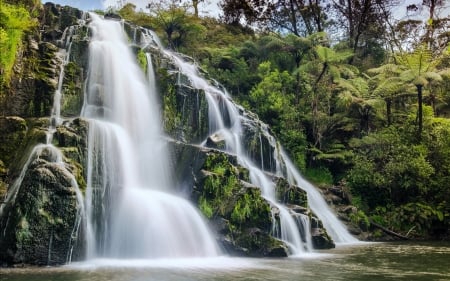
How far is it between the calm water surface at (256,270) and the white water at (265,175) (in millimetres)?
1739

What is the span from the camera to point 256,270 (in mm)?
9930

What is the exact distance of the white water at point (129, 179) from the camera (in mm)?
11391

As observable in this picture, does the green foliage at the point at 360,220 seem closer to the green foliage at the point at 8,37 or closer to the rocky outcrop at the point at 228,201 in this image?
the rocky outcrop at the point at 228,201

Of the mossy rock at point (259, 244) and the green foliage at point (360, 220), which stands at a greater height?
the green foliage at point (360, 220)

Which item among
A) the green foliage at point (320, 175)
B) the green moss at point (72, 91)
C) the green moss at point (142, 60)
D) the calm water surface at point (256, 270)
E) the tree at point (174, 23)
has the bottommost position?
the calm water surface at point (256, 270)

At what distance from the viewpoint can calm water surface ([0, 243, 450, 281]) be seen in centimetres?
873

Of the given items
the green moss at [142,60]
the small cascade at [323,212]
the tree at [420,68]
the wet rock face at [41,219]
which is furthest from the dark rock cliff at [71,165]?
the tree at [420,68]

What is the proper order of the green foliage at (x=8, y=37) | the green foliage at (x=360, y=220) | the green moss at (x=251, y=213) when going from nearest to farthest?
the green foliage at (x=8, y=37)
the green moss at (x=251, y=213)
the green foliage at (x=360, y=220)

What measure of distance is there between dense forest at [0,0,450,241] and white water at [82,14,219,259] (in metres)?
3.45

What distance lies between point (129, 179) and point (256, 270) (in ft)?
17.5

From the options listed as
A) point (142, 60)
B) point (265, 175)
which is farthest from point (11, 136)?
point (265, 175)

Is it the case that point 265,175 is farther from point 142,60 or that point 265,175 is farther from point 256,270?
point 256,270

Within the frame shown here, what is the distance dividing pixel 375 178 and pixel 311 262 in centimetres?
1085

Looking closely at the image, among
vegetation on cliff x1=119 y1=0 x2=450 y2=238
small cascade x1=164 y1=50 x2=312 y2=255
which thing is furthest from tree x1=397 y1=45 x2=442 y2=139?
small cascade x1=164 y1=50 x2=312 y2=255
